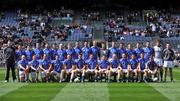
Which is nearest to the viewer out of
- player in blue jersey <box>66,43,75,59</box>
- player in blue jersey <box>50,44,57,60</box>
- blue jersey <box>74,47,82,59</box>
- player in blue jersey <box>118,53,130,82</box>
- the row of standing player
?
the row of standing player

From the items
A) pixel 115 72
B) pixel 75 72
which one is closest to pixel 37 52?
pixel 75 72

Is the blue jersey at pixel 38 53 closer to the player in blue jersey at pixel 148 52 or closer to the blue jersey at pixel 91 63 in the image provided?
the blue jersey at pixel 91 63

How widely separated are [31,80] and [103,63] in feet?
11.6

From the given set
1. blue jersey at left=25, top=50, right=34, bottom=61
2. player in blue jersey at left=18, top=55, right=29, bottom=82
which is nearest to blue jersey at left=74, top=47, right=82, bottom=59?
blue jersey at left=25, top=50, right=34, bottom=61

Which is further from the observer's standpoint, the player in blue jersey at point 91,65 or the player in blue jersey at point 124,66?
the player in blue jersey at point 91,65

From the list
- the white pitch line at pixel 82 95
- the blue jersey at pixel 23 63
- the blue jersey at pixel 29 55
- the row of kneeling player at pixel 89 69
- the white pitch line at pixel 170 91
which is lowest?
the white pitch line at pixel 170 91

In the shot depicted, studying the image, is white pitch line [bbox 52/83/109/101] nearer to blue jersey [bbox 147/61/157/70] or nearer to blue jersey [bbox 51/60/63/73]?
blue jersey [bbox 51/60/63/73]

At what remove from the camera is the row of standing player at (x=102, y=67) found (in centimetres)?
2025

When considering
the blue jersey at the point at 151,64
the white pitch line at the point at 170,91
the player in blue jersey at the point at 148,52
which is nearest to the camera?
the white pitch line at the point at 170,91

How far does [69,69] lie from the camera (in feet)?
67.7

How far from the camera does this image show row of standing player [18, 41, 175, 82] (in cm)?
2025

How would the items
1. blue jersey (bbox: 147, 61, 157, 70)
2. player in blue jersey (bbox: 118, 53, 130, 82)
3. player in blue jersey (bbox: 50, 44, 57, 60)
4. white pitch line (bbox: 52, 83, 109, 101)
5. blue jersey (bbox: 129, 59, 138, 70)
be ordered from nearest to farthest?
white pitch line (bbox: 52, 83, 109, 101) → blue jersey (bbox: 147, 61, 157, 70) → player in blue jersey (bbox: 118, 53, 130, 82) → blue jersey (bbox: 129, 59, 138, 70) → player in blue jersey (bbox: 50, 44, 57, 60)

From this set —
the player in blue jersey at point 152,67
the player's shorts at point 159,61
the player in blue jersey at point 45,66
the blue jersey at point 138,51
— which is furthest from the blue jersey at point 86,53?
the player's shorts at point 159,61

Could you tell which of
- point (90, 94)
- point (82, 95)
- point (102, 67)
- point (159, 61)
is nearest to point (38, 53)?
point (102, 67)
